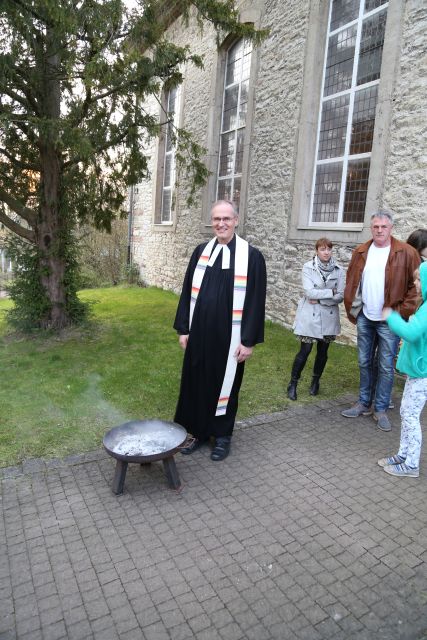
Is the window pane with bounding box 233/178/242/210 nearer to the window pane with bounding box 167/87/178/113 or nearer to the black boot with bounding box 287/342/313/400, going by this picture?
the window pane with bounding box 167/87/178/113

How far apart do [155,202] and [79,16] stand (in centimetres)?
1076

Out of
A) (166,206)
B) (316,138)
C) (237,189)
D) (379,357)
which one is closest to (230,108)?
(237,189)

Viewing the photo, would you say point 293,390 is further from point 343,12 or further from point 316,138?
point 343,12

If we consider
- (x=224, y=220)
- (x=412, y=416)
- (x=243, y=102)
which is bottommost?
(x=412, y=416)

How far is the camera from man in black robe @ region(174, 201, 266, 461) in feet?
13.2

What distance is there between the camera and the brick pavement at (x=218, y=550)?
2.41m

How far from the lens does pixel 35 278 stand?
8.82m

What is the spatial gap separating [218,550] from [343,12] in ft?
29.5

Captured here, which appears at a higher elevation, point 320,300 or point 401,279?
point 401,279

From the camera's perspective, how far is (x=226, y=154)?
12.3 metres

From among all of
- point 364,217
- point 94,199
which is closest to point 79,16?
point 94,199

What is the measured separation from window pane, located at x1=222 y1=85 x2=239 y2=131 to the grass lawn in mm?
5788

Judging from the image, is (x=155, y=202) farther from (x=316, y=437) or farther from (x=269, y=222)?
(x=316, y=437)

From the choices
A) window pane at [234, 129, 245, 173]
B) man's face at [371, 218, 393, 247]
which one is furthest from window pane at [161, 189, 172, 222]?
man's face at [371, 218, 393, 247]
